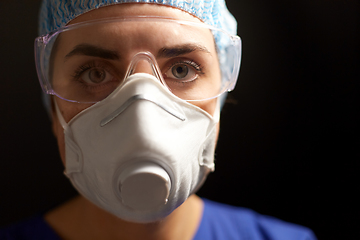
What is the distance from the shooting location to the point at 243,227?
53.1 inches

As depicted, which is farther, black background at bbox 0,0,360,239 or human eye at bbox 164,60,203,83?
black background at bbox 0,0,360,239

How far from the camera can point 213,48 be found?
3.43 feet

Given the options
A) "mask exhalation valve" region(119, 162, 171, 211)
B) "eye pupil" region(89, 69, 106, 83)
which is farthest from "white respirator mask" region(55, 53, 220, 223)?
"eye pupil" region(89, 69, 106, 83)

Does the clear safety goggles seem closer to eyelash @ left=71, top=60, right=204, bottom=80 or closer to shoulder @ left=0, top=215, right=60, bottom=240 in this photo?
eyelash @ left=71, top=60, right=204, bottom=80

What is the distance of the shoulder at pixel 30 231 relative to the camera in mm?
1252

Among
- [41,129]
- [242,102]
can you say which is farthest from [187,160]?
[41,129]

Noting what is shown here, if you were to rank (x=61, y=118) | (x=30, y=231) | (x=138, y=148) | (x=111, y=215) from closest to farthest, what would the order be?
(x=138, y=148), (x=61, y=118), (x=111, y=215), (x=30, y=231)

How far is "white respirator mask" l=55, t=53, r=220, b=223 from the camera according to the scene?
31.7 inches

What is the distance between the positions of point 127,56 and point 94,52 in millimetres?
100

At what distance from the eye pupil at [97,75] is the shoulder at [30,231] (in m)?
0.67

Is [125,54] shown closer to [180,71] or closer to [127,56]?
[127,56]

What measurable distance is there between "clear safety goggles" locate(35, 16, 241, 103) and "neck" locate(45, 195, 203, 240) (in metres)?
0.48

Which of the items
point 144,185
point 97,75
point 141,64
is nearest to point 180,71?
point 141,64

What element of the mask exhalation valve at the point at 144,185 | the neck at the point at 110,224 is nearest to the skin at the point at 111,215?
the neck at the point at 110,224
